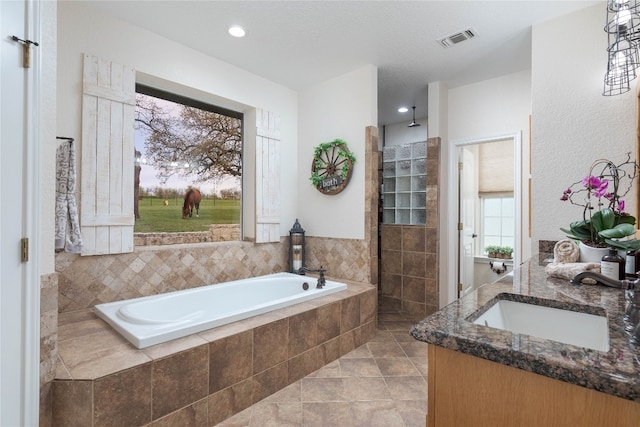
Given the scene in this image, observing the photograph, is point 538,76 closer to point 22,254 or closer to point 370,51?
point 370,51

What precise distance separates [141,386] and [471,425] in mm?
1538

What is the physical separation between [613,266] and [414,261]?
2.60 meters

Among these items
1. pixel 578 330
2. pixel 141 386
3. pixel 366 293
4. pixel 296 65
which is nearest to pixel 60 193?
pixel 141 386

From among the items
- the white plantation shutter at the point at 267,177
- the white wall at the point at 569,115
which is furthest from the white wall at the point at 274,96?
the white wall at the point at 569,115

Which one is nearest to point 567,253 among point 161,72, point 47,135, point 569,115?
point 569,115

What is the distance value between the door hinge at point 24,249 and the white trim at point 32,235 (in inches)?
0.6

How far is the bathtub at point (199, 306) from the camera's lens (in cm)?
191

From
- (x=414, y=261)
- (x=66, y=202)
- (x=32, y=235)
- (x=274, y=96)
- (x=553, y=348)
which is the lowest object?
(x=414, y=261)

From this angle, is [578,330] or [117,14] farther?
[117,14]

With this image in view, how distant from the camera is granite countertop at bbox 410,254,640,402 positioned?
62 centimetres

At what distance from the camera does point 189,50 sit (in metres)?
2.96

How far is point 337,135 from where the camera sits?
11.8 ft

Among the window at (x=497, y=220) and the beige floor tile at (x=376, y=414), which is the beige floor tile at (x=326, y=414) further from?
the window at (x=497, y=220)

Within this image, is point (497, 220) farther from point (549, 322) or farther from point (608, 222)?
point (549, 322)
